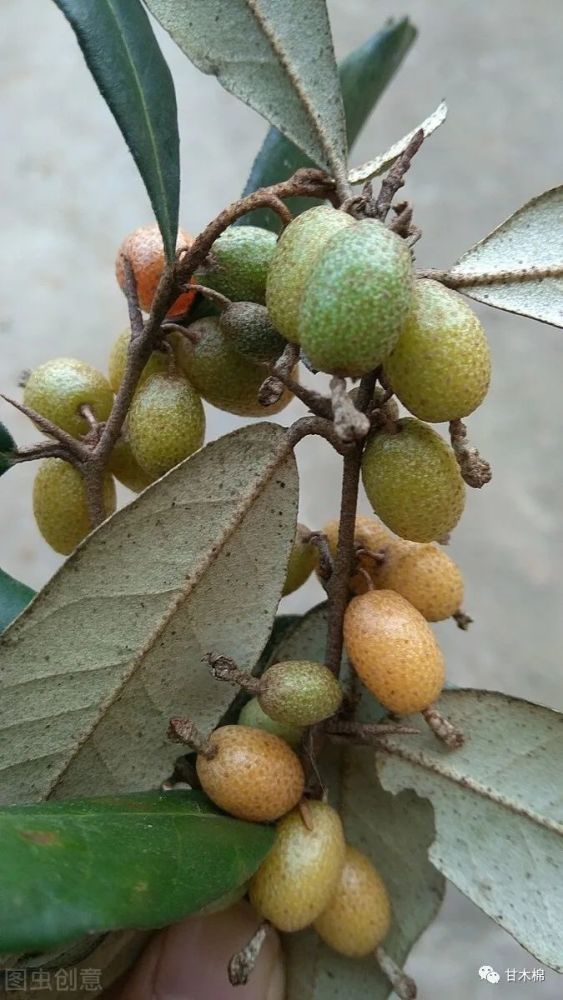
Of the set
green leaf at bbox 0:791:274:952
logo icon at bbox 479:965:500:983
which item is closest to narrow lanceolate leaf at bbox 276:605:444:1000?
green leaf at bbox 0:791:274:952

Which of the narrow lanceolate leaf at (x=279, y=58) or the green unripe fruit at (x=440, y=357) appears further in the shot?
the narrow lanceolate leaf at (x=279, y=58)

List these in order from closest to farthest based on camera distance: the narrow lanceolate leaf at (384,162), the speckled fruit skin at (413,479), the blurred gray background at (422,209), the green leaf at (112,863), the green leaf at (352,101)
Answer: the green leaf at (112,863)
the speckled fruit skin at (413,479)
the narrow lanceolate leaf at (384,162)
the green leaf at (352,101)
the blurred gray background at (422,209)

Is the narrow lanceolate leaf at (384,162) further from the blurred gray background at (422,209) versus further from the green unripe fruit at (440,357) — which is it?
the blurred gray background at (422,209)

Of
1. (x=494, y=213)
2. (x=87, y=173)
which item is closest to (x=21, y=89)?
(x=87, y=173)

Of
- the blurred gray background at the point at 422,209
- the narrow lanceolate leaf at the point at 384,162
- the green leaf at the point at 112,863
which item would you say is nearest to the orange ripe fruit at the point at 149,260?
the narrow lanceolate leaf at the point at 384,162

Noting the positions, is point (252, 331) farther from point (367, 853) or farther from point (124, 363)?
point (367, 853)

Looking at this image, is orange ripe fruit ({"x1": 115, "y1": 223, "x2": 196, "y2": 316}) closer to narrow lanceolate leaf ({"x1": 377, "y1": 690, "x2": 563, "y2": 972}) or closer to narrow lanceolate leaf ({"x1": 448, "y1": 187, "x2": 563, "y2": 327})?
narrow lanceolate leaf ({"x1": 448, "y1": 187, "x2": 563, "y2": 327})

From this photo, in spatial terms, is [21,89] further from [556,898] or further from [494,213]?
[556,898]

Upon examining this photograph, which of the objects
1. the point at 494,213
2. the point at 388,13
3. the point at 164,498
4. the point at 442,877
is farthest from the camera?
the point at 388,13
